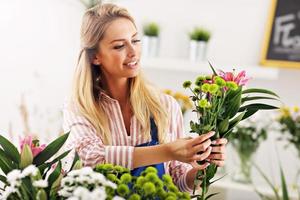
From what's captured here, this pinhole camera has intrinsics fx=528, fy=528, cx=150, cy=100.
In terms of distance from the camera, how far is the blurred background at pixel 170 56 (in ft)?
10.3

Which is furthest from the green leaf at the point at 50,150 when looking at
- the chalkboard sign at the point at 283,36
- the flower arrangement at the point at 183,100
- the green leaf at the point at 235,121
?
the chalkboard sign at the point at 283,36

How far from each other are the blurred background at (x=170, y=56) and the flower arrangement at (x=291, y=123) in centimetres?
9

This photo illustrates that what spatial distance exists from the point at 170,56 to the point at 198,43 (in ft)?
0.82

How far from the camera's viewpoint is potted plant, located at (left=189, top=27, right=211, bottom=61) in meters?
3.11

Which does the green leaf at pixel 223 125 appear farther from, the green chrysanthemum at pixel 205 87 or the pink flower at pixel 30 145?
the pink flower at pixel 30 145

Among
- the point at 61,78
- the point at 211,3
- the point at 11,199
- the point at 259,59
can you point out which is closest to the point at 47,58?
the point at 61,78

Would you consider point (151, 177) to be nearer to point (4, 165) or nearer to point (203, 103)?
point (203, 103)

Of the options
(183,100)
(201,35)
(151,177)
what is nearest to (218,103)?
(151,177)

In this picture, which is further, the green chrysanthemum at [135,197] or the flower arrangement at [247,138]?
the flower arrangement at [247,138]

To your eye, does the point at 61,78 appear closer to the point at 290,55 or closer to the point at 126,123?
the point at 290,55

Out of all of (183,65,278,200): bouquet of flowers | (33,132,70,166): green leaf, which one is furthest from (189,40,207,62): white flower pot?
(33,132,70,166): green leaf

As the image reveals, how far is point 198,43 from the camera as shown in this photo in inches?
124

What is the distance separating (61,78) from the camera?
337cm

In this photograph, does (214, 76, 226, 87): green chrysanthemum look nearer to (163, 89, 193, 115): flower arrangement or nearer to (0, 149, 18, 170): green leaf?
(0, 149, 18, 170): green leaf
